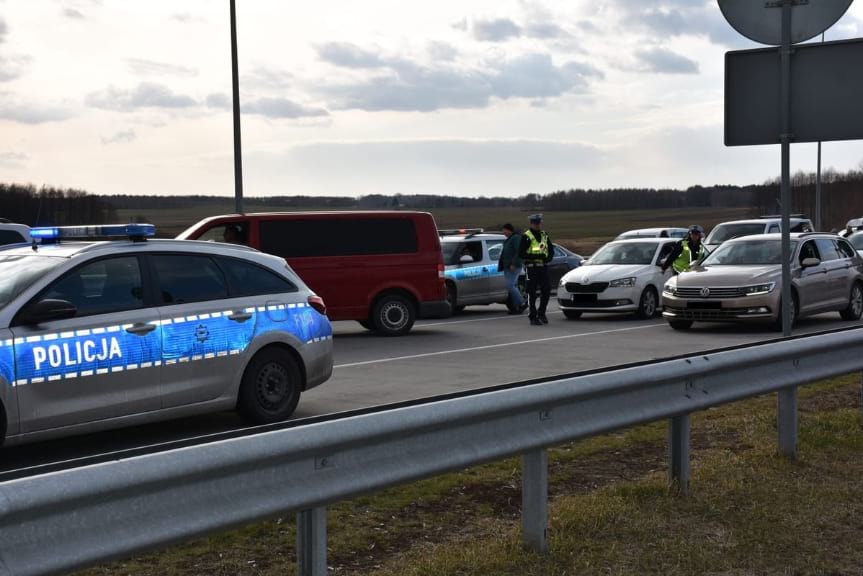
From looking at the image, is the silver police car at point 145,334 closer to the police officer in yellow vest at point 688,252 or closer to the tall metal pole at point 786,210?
the tall metal pole at point 786,210

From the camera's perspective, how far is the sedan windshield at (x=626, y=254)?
2225 centimetres

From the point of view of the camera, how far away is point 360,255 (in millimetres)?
18344

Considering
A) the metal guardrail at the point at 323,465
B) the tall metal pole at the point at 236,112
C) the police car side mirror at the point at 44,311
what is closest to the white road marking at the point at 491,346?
the police car side mirror at the point at 44,311

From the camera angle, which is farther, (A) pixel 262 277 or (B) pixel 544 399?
(A) pixel 262 277

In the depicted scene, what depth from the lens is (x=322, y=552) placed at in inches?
171

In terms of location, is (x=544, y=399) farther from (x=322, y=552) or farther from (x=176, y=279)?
(x=176, y=279)

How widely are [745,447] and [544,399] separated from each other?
10.6 feet

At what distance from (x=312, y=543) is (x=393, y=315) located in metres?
14.3

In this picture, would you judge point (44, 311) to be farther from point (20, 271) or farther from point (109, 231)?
point (109, 231)

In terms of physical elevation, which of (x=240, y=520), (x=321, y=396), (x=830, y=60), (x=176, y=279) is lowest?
(x=321, y=396)

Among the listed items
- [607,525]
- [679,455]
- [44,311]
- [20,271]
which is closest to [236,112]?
[20,271]

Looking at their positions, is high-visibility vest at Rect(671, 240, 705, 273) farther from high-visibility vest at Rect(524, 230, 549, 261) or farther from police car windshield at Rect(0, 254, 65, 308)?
police car windshield at Rect(0, 254, 65, 308)

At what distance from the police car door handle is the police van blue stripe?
26mm

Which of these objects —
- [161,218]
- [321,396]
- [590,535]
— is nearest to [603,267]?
[321,396]
